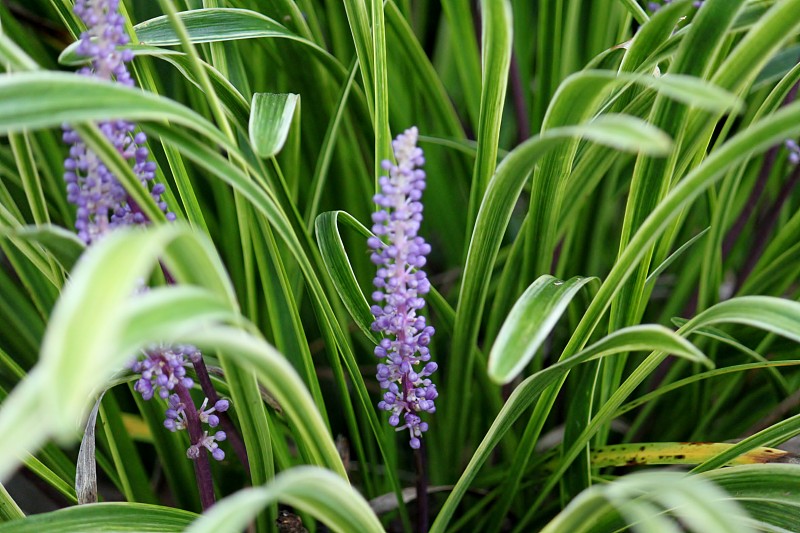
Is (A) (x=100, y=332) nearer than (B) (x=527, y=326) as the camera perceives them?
Yes

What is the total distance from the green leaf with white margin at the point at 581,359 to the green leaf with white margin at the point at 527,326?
0.17ft

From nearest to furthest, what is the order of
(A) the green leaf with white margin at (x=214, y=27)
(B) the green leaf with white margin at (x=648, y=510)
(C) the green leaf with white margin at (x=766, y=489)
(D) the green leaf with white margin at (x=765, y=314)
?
(B) the green leaf with white margin at (x=648, y=510)
(D) the green leaf with white margin at (x=765, y=314)
(C) the green leaf with white margin at (x=766, y=489)
(A) the green leaf with white margin at (x=214, y=27)

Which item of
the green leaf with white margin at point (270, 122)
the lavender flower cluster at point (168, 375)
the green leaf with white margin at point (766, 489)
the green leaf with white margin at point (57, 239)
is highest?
the green leaf with white margin at point (270, 122)

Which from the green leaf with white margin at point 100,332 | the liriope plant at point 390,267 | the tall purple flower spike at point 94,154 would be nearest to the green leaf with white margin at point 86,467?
the liriope plant at point 390,267

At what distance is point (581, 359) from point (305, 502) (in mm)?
267

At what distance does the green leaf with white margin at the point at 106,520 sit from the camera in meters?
0.66

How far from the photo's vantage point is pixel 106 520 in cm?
69

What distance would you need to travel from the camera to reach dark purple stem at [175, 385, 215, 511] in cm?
67

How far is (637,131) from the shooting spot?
464 millimetres

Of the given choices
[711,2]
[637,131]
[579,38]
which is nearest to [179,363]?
[637,131]

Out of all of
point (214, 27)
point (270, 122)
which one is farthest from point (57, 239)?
point (214, 27)

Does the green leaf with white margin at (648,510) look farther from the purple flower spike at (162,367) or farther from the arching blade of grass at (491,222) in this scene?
the purple flower spike at (162,367)

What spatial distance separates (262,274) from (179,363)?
256 mm

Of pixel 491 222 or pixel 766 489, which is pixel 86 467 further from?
pixel 766 489
